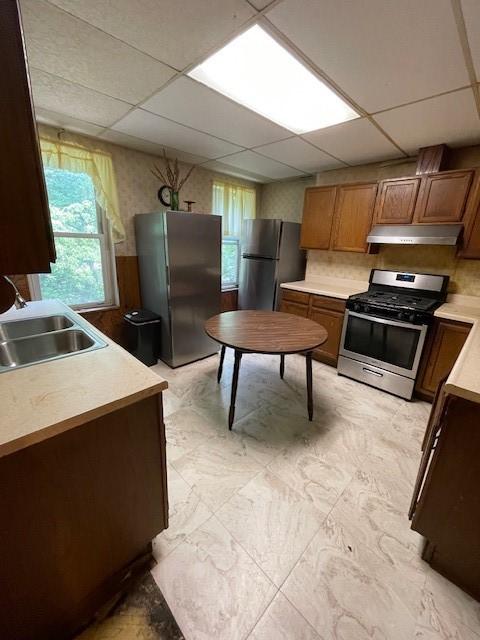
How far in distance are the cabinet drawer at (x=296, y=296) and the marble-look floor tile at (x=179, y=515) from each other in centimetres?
232

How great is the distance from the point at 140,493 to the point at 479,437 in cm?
134

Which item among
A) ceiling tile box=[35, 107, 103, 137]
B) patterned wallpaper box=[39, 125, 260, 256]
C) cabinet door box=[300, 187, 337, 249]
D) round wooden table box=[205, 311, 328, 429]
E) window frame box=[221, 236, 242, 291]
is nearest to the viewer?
round wooden table box=[205, 311, 328, 429]

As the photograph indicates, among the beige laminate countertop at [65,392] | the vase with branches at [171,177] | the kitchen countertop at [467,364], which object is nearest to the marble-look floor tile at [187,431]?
the beige laminate countertop at [65,392]

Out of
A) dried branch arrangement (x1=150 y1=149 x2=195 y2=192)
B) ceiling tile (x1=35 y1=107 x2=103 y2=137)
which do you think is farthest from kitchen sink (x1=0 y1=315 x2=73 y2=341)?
dried branch arrangement (x1=150 y1=149 x2=195 y2=192)

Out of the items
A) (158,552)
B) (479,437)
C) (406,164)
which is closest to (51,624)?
(158,552)

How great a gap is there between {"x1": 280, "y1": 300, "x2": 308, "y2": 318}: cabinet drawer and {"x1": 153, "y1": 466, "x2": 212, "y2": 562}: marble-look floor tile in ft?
7.44

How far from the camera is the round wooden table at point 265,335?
1783 mm

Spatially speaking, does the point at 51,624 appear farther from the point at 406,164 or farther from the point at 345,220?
the point at 406,164

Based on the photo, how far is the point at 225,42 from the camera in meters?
1.29

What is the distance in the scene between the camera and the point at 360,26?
1142 millimetres

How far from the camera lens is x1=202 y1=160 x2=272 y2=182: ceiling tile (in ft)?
11.0

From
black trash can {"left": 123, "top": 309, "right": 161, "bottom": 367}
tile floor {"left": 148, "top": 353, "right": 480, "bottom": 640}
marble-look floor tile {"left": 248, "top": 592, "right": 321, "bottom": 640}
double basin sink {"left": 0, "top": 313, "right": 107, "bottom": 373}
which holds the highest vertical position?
double basin sink {"left": 0, "top": 313, "right": 107, "bottom": 373}

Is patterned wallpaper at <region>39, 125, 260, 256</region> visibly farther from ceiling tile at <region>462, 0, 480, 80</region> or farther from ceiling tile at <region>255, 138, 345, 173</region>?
ceiling tile at <region>462, 0, 480, 80</region>

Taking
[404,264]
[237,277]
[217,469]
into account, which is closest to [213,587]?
[217,469]
